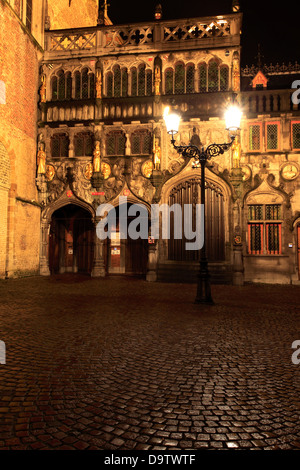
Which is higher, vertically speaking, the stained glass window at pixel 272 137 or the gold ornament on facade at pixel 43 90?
the gold ornament on facade at pixel 43 90

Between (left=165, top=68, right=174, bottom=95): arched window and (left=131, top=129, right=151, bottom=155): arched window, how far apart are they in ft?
7.75

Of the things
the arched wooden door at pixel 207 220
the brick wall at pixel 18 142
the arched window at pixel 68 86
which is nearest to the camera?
the brick wall at pixel 18 142

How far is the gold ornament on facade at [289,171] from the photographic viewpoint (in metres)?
16.0

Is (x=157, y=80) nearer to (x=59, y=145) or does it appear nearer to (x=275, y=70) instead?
(x=59, y=145)

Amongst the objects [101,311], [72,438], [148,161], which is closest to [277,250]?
[148,161]

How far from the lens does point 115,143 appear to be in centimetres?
1766

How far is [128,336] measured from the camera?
224 inches

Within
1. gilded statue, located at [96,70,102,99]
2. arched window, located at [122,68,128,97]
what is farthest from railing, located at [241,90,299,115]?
gilded statue, located at [96,70,102,99]

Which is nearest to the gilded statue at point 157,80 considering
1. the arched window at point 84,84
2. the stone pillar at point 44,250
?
the arched window at point 84,84

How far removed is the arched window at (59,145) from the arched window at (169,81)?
233 inches

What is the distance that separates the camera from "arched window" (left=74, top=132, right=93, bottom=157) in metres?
17.8

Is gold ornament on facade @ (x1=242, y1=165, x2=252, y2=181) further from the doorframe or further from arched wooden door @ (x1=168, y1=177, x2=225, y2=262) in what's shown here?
the doorframe

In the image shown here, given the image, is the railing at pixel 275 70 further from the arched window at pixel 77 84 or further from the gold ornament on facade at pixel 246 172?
the arched window at pixel 77 84

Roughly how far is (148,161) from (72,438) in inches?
608
